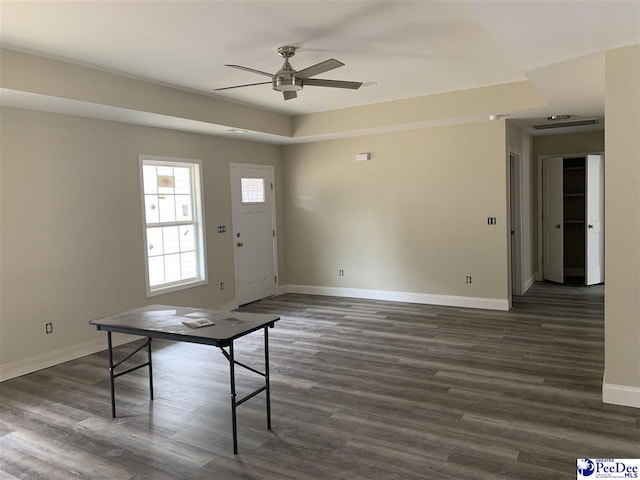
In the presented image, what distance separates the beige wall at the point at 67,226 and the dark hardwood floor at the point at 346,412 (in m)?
0.46

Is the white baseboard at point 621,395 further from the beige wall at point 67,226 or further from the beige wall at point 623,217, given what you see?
the beige wall at point 67,226

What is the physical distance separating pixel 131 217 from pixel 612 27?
4.74 meters

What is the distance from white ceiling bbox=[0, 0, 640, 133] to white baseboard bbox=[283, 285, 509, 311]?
268 centimetres

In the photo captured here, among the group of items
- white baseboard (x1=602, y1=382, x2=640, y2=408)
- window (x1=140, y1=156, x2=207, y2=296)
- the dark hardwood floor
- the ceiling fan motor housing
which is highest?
the ceiling fan motor housing

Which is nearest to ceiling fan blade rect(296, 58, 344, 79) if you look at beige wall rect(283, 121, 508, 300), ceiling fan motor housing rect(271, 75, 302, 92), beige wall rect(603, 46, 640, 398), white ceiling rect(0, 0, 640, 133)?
ceiling fan motor housing rect(271, 75, 302, 92)

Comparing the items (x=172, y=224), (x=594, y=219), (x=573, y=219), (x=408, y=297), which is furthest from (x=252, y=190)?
(x=573, y=219)

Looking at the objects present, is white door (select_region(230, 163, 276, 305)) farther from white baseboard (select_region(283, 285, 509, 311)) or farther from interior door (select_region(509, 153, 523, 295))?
interior door (select_region(509, 153, 523, 295))

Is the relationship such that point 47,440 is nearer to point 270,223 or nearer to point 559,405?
point 559,405

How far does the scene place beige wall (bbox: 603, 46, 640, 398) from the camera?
321 centimetres

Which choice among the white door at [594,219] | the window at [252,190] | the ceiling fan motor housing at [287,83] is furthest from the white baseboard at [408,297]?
the ceiling fan motor housing at [287,83]

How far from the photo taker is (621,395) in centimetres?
333

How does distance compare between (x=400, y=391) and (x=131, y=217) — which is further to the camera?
(x=131, y=217)

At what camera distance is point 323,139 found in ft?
23.9

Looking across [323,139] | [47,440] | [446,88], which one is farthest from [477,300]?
[47,440]
